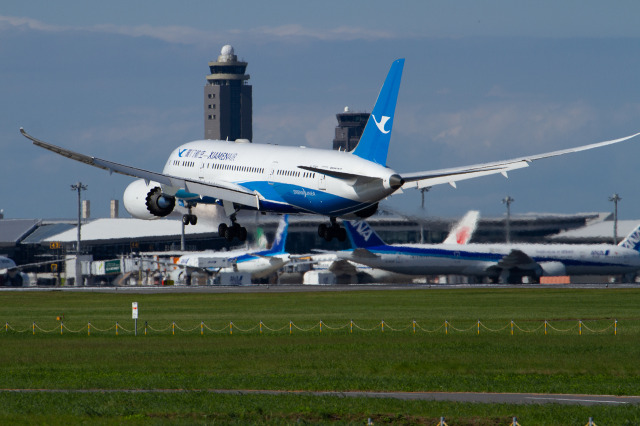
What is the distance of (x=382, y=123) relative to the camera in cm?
5731

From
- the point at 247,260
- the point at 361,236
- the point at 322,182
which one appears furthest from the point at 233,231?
the point at 247,260

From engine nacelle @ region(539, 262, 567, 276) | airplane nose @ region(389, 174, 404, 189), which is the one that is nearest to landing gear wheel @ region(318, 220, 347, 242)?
airplane nose @ region(389, 174, 404, 189)

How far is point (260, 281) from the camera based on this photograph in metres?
156

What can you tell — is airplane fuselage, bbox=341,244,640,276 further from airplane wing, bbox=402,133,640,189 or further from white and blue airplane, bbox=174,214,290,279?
airplane wing, bbox=402,133,640,189

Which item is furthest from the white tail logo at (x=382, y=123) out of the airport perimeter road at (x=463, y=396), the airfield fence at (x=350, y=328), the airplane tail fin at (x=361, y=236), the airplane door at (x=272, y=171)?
the airplane tail fin at (x=361, y=236)

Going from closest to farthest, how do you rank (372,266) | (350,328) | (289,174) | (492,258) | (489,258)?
(289,174)
(350,328)
(372,266)
(492,258)
(489,258)

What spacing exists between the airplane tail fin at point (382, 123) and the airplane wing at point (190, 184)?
7.65m

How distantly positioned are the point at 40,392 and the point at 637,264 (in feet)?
361

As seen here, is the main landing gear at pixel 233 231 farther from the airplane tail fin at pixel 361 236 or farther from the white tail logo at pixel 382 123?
the airplane tail fin at pixel 361 236

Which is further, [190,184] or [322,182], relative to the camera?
[190,184]

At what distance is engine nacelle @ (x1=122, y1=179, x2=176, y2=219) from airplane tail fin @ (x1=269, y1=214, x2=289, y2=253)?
6331cm

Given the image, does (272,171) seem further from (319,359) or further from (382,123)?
(319,359)

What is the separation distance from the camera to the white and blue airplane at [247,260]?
14075 centimetres

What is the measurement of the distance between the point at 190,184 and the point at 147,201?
3.67 m
